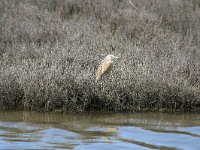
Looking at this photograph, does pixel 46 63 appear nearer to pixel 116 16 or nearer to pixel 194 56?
pixel 194 56

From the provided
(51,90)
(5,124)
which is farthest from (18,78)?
(5,124)

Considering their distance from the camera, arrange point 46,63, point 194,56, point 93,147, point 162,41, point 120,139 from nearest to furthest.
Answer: point 93,147 → point 120,139 → point 46,63 → point 194,56 → point 162,41

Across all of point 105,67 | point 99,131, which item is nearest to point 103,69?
point 105,67

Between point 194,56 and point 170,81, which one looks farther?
point 194,56

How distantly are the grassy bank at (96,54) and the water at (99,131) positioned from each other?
0.40 m

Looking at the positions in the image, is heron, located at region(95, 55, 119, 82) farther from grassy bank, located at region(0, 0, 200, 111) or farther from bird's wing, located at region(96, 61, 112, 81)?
grassy bank, located at region(0, 0, 200, 111)

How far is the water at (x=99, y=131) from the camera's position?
8.34 meters

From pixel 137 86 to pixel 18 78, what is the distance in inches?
95.5

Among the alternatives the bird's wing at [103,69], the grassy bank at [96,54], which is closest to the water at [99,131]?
the grassy bank at [96,54]

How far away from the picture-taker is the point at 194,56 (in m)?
13.2

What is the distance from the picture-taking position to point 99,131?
366 inches

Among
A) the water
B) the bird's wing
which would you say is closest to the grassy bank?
the bird's wing

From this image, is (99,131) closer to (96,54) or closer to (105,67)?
(105,67)

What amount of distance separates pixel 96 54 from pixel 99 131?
12.5ft
